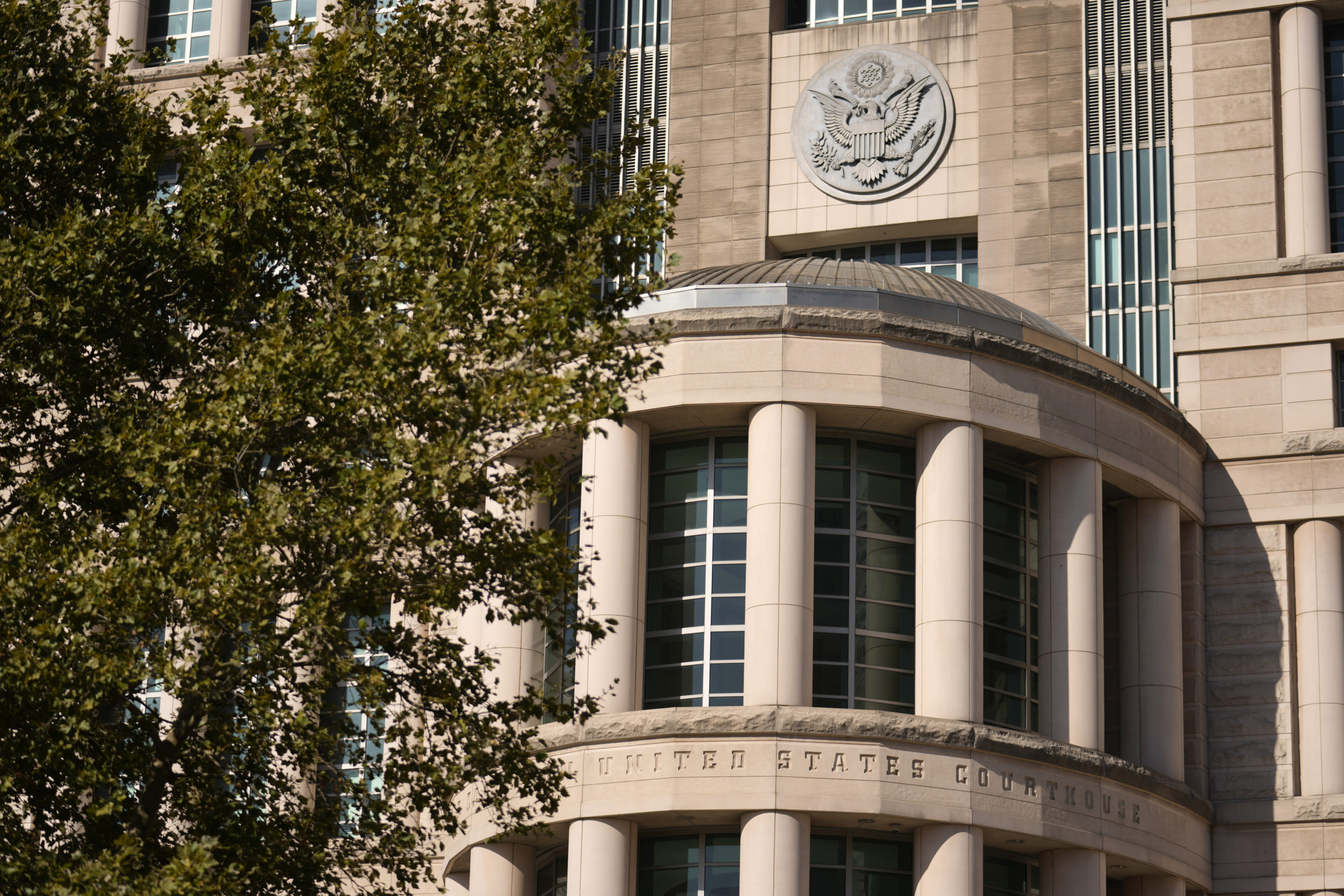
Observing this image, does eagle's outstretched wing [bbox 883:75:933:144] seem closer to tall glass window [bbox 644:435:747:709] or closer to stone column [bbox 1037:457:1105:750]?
stone column [bbox 1037:457:1105:750]

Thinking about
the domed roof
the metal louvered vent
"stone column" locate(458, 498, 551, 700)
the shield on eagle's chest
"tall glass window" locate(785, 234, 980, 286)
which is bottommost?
"stone column" locate(458, 498, 551, 700)

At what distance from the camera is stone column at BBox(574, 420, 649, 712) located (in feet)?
105

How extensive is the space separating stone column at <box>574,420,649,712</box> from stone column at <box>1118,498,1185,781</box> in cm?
892

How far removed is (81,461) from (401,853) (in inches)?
221

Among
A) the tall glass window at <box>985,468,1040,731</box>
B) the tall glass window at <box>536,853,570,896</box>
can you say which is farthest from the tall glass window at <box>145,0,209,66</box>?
the tall glass window at <box>985,468,1040,731</box>

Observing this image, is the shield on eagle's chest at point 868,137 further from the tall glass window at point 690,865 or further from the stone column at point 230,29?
the tall glass window at point 690,865

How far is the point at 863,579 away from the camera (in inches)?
1299

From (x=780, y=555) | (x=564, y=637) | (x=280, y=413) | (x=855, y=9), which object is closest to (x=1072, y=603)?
(x=780, y=555)

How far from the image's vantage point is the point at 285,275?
79.1ft

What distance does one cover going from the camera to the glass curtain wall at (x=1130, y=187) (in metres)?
42.5

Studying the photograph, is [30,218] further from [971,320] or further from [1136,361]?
[1136,361]

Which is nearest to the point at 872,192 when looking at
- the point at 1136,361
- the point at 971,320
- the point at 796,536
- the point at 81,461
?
the point at 1136,361

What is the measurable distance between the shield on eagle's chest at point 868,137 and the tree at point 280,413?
69.1 ft

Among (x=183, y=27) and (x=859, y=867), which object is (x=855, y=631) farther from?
(x=183, y=27)
